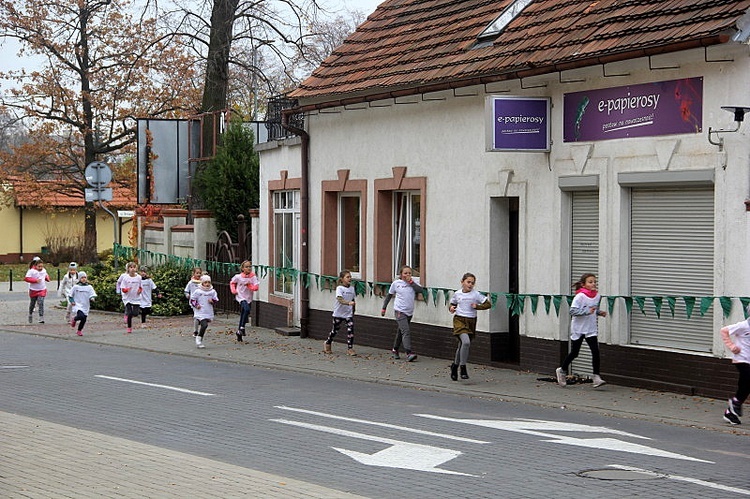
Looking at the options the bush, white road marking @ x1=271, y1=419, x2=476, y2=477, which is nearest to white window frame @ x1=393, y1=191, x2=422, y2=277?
the bush

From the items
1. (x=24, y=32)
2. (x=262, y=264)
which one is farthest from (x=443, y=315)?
(x=24, y=32)

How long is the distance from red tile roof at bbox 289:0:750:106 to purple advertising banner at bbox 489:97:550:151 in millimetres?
461

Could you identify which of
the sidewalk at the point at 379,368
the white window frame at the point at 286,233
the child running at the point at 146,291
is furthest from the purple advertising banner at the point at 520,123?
the child running at the point at 146,291

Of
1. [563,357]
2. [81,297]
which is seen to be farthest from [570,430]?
[81,297]

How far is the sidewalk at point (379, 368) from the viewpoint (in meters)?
14.2

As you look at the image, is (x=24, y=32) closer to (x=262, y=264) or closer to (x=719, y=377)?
(x=262, y=264)

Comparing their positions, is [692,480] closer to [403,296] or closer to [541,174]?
[541,174]

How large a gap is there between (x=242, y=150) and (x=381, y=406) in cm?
1802

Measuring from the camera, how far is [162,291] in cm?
3011

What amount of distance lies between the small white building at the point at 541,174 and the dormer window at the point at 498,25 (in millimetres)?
49

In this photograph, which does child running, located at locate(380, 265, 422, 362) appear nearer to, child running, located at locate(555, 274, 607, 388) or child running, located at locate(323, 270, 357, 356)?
child running, located at locate(323, 270, 357, 356)

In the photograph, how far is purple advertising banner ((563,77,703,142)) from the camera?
15.0 metres

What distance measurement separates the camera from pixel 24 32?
159 feet

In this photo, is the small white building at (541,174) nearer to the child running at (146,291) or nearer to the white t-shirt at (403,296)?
the white t-shirt at (403,296)
